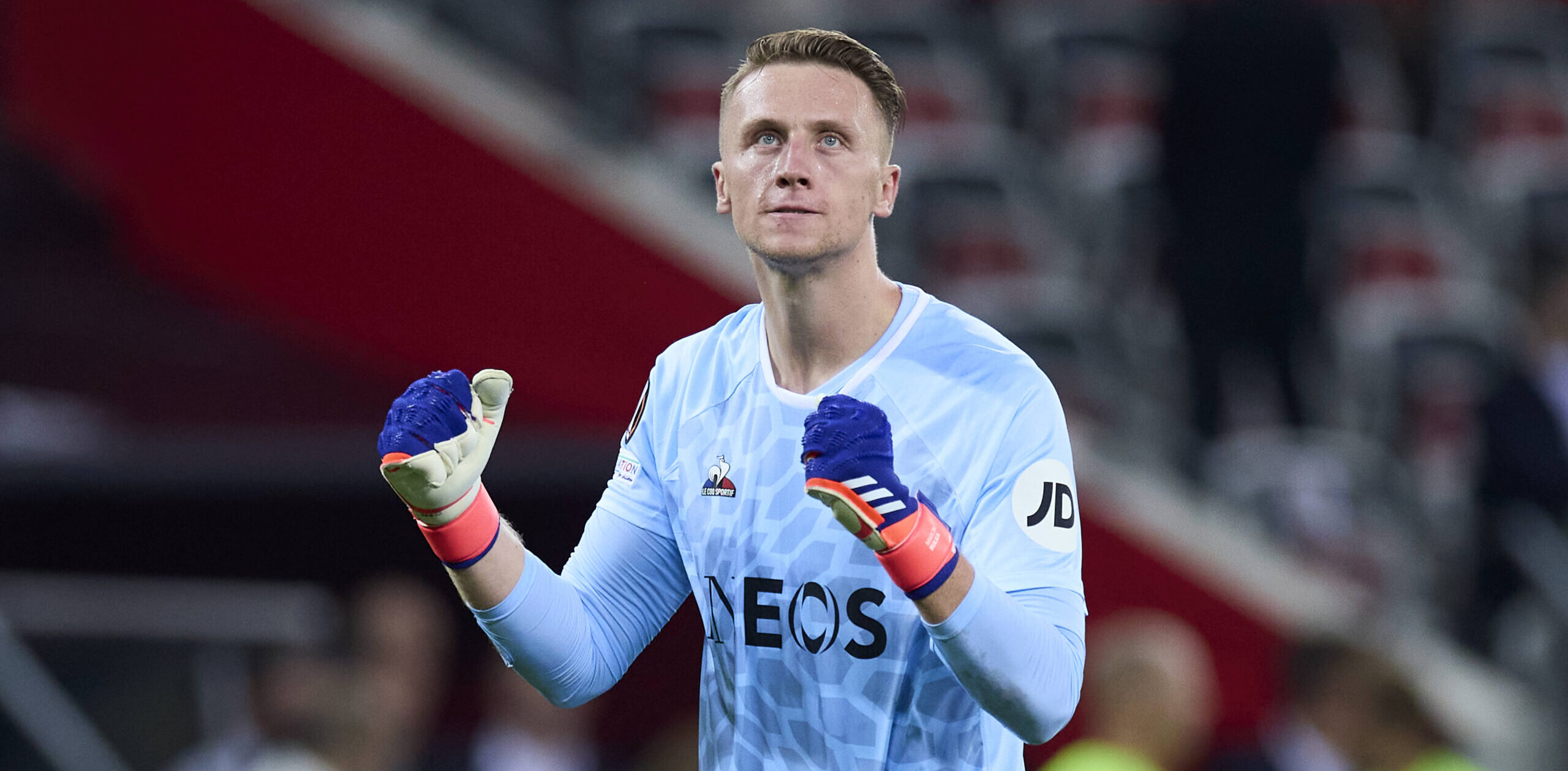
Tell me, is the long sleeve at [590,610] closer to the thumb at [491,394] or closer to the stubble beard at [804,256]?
the thumb at [491,394]

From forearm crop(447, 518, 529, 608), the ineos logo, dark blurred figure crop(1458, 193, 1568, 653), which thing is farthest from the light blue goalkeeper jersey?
dark blurred figure crop(1458, 193, 1568, 653)

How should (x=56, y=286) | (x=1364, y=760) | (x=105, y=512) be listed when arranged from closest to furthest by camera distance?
(x=1364, y=760)
(x=105, y=512)
(x=56, y=286)

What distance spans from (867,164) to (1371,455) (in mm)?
6251

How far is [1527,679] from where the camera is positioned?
23.9 ft

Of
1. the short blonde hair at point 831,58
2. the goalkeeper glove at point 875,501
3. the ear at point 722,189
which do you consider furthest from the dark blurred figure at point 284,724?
the goalkeeper glove at point 875,501

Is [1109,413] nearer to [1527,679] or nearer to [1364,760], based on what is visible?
[1527,679]

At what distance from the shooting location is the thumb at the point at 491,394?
2518mm

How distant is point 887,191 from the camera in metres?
2.62

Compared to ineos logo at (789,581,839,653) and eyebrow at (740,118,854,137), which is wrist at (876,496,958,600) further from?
eyebrow at (740,118,854,137)

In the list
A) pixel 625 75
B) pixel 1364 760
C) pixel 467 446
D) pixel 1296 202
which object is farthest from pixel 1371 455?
pixel 467 446

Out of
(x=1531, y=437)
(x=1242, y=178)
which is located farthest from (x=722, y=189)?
(x=1242, y=178)

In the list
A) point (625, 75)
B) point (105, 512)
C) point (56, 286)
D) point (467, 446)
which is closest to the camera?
point (467, 446)

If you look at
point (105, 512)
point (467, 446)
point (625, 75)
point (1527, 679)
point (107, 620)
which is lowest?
point (1527, 679)

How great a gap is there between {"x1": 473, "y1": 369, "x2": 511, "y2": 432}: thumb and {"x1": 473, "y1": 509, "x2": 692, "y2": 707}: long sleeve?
0.21m
